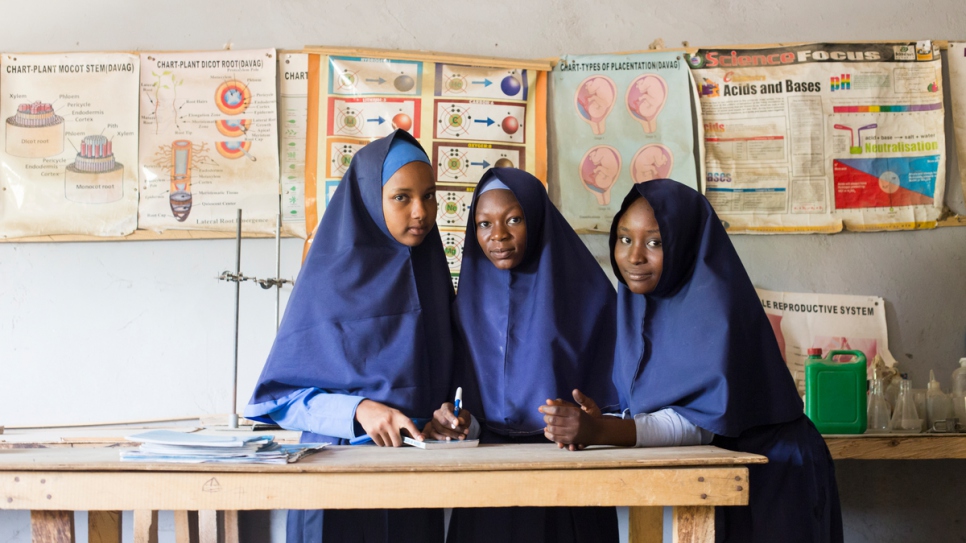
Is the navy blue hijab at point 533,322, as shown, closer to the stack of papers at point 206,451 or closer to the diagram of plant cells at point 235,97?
the stack of papers at point 206,451

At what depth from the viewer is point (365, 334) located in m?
1.84

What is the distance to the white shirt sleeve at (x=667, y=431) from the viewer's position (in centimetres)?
162

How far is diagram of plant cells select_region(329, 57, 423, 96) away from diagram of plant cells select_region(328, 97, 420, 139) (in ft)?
0.12

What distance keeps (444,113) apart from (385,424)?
1.67 metres

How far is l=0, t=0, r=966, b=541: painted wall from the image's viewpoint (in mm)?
3002

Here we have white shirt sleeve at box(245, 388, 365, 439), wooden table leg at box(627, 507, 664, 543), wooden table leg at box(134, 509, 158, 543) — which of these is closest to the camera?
white shirt sleeve at box(245, 388, 365, 439)

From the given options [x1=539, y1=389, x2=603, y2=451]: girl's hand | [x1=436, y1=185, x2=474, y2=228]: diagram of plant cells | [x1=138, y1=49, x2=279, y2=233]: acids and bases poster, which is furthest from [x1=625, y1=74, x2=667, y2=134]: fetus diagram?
[x1=539, y1=389, x2=603, y2=451]: girl's hand

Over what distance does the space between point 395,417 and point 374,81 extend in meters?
1.74

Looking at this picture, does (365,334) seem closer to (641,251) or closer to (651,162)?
(641,251)

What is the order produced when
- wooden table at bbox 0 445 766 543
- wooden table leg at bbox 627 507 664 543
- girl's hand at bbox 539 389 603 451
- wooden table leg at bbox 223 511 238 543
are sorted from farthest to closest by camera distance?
wooden table leg at bbox 223 511 238 543
wooden table leg at bbox 627 507 664 543
girl's hand at bbox 539 389 603 451
wooden table at bbox 0 445 766 543

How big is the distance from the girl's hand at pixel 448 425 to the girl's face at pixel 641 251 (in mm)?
495

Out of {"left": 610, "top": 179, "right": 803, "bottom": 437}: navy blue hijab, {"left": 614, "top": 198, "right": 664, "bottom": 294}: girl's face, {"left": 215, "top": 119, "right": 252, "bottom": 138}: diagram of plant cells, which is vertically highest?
{"left": 215, "top": 119, "right": 252, "bottom": 138}: diagram of plant cells

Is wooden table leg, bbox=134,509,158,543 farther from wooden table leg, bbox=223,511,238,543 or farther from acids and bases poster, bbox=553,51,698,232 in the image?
acids and bases poster, bbox=553,51,698,232

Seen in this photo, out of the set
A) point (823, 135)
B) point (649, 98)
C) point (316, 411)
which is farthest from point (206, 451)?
point (823, 135)
